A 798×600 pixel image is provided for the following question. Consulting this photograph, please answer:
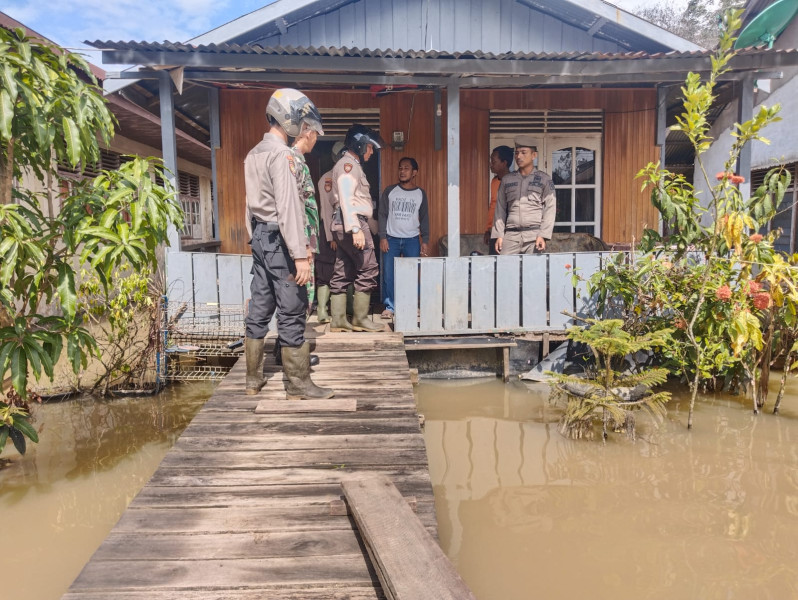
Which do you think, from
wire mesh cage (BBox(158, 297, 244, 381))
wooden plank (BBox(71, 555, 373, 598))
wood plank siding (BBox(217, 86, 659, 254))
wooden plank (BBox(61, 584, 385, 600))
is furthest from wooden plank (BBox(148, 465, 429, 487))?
wood plank siding (BBox(217, 86, 659, 254))

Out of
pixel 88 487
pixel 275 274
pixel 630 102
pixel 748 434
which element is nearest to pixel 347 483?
pixel 275 274

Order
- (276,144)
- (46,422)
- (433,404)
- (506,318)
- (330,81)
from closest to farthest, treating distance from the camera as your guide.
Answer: (276,144) < (46,422) < (433,404) < (506,318) < (330,81)

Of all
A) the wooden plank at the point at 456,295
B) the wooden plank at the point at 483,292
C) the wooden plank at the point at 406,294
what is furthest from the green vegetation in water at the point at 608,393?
the wooden plank at the point at 406,294

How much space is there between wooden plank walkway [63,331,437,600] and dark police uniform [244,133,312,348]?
0.56 meters

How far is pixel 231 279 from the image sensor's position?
19.4 feet

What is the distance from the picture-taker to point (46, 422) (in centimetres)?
510

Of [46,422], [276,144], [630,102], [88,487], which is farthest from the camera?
[630,102]

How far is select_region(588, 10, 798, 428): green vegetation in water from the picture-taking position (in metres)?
4.61

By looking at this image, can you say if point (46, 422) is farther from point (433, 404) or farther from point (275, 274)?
point (433, 404)

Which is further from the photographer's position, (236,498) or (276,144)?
(276,144)

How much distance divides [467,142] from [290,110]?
15.9 feet

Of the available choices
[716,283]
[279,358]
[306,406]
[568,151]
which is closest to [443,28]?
[568,151]

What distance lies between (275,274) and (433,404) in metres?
2.54

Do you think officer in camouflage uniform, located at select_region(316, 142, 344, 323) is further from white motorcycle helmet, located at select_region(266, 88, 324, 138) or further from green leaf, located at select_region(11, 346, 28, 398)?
green leaf, located at select_region(11, 346, 28, 398)
